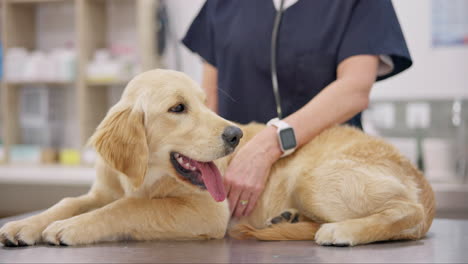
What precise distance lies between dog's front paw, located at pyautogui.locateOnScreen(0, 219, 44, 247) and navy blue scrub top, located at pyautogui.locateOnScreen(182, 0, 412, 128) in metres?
0.73

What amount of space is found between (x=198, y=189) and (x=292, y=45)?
22.8 inches

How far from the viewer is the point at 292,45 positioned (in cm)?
144

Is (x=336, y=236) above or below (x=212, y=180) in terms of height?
below

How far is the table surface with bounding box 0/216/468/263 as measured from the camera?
0.88 m

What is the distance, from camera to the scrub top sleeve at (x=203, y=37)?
1.68m

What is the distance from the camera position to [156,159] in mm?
1033

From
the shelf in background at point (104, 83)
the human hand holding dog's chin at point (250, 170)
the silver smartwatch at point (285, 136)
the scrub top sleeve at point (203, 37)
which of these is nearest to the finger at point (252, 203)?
the human hand holding dog's chin at point (250, 170)

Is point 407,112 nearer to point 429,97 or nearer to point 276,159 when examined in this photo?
point 429,97

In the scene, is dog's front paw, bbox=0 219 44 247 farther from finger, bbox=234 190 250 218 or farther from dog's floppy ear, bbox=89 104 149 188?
finger, bbox=234 190 250 218

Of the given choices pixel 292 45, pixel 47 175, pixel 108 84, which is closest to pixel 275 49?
pixel 292 45

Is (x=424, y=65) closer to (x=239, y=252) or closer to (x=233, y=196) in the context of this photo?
(x=233, y=196)

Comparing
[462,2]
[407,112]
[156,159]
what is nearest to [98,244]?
[156,159]

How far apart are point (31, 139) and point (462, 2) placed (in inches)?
114

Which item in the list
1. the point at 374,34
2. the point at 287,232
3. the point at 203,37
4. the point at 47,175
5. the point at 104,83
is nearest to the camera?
the point at 287,232
